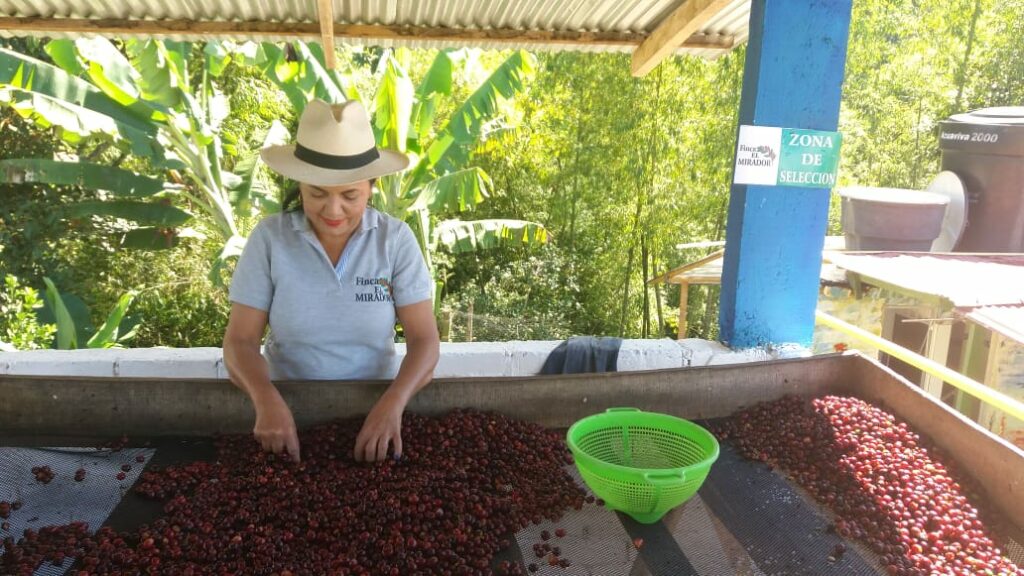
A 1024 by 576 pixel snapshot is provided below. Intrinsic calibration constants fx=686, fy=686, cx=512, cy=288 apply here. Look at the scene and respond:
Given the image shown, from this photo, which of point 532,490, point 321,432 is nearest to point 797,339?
point 532,490

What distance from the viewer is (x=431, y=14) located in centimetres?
315

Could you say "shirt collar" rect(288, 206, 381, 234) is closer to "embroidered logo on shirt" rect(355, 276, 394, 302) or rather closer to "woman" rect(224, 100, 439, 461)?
"woman" rect(224, 100, 439, 461)

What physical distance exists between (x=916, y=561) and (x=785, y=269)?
1538 mm

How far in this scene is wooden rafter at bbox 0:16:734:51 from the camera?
3.00 m

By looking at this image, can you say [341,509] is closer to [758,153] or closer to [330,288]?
[330,288]

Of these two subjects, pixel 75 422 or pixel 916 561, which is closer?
pixel 916 561

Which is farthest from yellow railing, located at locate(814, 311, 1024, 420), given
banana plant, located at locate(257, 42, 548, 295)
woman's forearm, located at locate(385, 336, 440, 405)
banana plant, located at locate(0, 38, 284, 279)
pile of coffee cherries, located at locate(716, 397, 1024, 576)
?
banana plant, located at locate(0, 38, 284, 279)

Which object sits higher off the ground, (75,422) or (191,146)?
(191,146)

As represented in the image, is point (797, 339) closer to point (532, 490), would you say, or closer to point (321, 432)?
point (532, 490)

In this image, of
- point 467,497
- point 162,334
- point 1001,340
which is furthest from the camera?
point 162,334

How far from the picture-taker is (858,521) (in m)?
1.77

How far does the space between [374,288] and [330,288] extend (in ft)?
0.43

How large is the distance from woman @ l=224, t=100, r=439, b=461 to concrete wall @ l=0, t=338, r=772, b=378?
59 cm

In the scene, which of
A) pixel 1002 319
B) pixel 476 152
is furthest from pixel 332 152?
pixel 476 152
